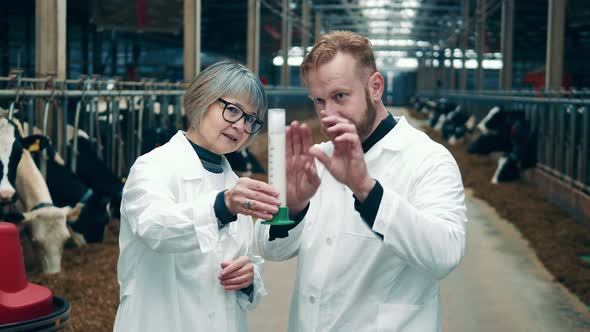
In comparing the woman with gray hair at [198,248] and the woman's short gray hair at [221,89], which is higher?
the woman's short gray hair at [221,89]

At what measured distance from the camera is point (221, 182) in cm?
274

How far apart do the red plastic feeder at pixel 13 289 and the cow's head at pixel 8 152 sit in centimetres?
336

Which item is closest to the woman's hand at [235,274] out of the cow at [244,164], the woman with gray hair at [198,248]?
the woman with gray hair at [198,248]

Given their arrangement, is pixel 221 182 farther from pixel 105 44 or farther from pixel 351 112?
pixel 105 44

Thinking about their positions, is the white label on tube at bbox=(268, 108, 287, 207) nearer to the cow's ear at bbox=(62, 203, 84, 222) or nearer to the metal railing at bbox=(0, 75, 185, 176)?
the metal railing at bbox=(0, 75, 185, 176)

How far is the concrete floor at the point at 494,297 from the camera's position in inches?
210

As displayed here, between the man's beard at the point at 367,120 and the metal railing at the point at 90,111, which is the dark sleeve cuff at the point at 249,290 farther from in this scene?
the metal railing at the point at 90,111

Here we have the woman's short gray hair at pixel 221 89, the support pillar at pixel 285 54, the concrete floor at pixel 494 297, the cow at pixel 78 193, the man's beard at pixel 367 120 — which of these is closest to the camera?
the man's beard at pixel 367 120

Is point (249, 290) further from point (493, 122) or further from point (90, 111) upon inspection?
point (493, 122)

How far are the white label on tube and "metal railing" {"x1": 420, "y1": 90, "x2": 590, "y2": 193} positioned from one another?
24.6ft

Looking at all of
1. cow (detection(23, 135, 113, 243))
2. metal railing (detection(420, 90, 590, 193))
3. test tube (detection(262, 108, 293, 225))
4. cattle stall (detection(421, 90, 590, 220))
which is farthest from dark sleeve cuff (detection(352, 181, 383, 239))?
metal railing (detection(420, 90, 590, 193))

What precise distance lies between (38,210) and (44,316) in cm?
374

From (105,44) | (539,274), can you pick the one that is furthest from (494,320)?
(105,44)

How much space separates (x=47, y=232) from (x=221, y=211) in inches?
164
